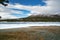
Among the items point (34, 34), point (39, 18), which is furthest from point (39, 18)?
point (34, 34)

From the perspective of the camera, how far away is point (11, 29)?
2240 millimetres

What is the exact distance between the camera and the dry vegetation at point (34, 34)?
2.21m

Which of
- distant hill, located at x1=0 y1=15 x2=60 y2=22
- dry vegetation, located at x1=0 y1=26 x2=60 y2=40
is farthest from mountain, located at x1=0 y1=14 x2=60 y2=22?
dry vegetation, located at x1=0 y1=26 x2=60 y2=40

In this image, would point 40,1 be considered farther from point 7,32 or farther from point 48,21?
point 7,32

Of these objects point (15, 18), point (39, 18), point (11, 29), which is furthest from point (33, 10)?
point (11, 29)

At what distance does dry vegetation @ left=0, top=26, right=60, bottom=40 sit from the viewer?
2.21 metres

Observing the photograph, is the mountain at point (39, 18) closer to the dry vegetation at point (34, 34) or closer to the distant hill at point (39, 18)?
the distant hill at point (39, 18)

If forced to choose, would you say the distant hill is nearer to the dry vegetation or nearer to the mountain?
the mountain

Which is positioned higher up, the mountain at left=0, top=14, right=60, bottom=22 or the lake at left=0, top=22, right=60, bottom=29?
the mountain at left=0, top=14, right=60, bottom=22

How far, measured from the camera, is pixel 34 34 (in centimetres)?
225

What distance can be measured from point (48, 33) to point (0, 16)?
2.47ft

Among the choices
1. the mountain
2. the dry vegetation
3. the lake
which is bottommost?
the dry vegetation

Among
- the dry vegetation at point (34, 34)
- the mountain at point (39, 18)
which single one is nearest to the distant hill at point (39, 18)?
the mountain at point (39, 18)

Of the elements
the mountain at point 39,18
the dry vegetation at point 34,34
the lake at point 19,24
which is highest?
the mountain at point 39,18
